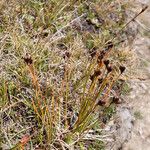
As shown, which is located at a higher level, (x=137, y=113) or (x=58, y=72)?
(x=58, y=72)

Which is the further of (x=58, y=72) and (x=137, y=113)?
(x=137, y=113)

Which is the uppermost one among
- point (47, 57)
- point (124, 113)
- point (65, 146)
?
point (47, 57)

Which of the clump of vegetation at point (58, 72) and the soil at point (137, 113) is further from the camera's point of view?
the soil at point (137, 113)

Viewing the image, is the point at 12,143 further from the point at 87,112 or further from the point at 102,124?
the point at 102,124

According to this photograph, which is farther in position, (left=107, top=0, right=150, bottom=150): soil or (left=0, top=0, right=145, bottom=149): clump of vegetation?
(left=107, top=0, right=150, bottom=150): soil

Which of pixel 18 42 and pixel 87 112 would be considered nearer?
pixel 87 112

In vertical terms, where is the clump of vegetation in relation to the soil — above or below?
above

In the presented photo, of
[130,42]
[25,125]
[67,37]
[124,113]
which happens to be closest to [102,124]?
[124,113]

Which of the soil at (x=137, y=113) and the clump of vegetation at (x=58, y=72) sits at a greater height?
the clump of vegetation at (x=58, y=72)
